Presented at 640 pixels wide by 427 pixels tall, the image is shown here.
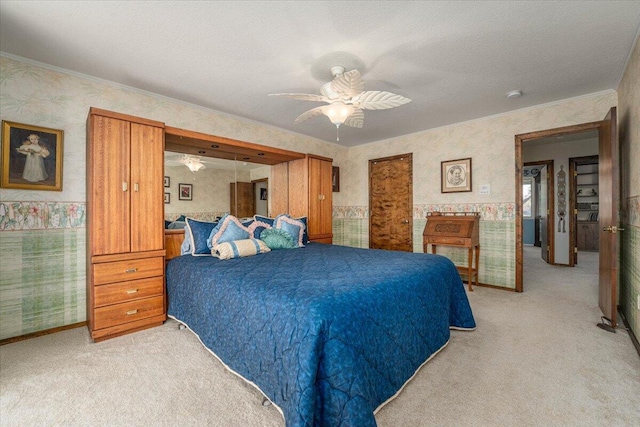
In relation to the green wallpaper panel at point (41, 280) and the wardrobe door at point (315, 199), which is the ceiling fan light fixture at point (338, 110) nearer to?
the wardrobe door at point (315, 199)

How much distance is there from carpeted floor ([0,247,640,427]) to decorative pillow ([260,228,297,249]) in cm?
119

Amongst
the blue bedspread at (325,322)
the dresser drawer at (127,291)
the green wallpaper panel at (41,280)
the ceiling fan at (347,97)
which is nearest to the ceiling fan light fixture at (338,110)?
the ceiling fan at (347,97)

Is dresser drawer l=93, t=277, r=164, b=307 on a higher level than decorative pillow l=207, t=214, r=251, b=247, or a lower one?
lower

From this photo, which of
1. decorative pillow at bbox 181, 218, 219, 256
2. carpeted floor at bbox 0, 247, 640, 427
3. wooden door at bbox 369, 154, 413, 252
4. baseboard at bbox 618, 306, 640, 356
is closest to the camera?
carpeted floor at bbox 0, 247, 640, 427

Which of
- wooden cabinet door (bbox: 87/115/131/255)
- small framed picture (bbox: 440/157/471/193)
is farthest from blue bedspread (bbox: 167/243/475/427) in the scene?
small framed picture (bbox: 440/157/471/193)

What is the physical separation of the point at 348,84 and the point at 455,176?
2.88 meters

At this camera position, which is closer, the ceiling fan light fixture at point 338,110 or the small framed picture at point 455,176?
the ceiling fan light fixture at point 338,110

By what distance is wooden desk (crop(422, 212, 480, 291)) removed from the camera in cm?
381

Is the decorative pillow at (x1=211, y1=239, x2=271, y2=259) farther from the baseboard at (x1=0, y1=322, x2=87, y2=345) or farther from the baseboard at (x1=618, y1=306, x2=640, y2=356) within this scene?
the baseboard at (x1=618, y1=306, x2=640, y2=356)

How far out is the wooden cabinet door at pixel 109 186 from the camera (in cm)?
240

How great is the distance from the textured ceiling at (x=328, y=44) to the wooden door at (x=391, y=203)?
1.78 meters

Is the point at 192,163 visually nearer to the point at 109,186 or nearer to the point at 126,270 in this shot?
the point at 109,186

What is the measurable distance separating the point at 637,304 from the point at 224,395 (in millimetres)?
3170

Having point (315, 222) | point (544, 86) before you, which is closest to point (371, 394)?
point (315, 222)
